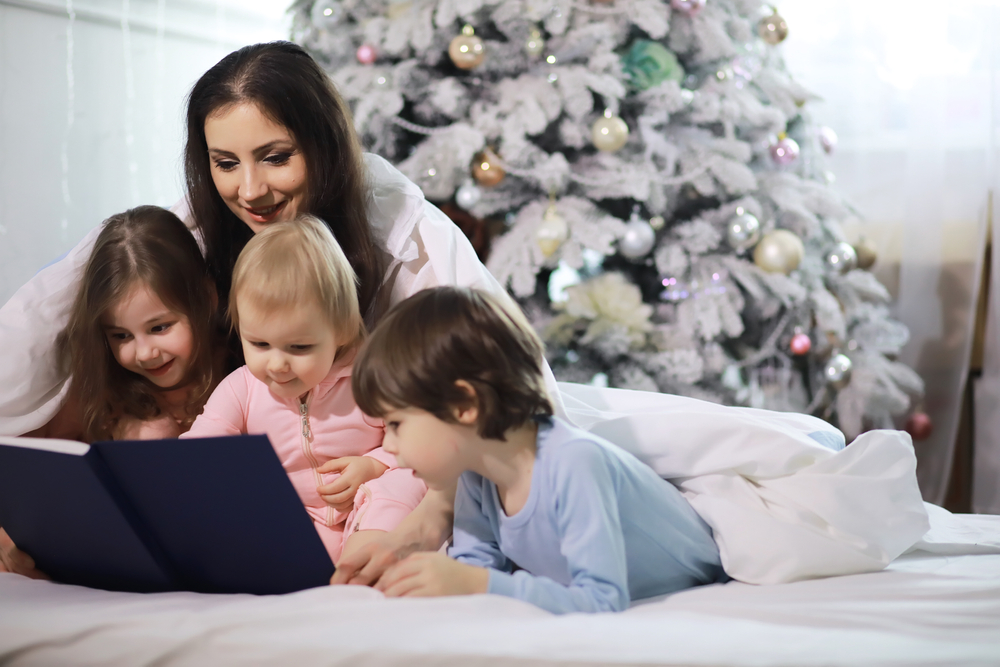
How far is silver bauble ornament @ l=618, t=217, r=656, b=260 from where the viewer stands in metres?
2.14

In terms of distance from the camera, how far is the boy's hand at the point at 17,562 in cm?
104

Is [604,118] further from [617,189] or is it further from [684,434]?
[684,434]

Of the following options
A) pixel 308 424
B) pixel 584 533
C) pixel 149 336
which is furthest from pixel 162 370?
pixel 584 533

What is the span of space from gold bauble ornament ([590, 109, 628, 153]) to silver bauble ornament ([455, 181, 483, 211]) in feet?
1.12

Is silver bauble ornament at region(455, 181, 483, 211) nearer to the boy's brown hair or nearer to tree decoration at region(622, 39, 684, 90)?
tree decoration at region(622, 39, 684, 90)

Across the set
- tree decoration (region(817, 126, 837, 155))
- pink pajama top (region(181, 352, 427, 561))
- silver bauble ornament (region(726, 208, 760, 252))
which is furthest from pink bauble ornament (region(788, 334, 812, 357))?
pink pajama top (region(181, 352, 427, 561))

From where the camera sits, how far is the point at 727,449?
109 cm

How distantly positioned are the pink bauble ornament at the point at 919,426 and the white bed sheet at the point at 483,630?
1.71m

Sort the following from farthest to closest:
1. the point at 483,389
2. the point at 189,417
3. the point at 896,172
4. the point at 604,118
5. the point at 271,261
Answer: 1. the point at 896,172
2. the point at 604,118
3. the point at 189,417
4. the point at 271,261
5. the point at 483,389

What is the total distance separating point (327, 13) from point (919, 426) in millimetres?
2117

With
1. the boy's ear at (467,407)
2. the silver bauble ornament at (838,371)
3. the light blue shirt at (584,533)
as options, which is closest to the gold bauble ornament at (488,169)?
the silver bauble ornament at (838,371)

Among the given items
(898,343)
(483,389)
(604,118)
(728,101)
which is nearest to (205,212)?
(483,389)

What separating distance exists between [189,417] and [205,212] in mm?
349

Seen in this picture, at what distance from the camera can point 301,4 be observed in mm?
2393
